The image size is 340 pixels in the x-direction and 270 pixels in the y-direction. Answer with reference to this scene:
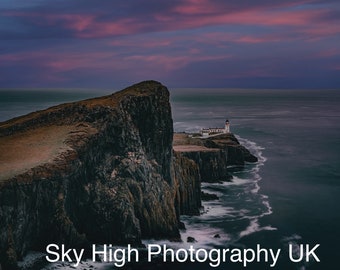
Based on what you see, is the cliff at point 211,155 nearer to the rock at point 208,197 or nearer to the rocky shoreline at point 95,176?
the rock at point 208,197

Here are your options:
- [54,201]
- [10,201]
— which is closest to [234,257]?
[54,201]

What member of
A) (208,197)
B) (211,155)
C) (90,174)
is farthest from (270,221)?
(211,155)

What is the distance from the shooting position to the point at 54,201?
246ft

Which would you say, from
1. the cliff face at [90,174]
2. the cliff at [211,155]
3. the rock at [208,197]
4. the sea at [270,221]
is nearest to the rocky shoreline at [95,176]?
the cliff face at [90,174]

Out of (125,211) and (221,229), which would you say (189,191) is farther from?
(125,211)

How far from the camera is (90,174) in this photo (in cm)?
8550

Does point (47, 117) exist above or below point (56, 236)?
above

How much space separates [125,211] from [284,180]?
6600 centimetres

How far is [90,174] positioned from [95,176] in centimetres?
88

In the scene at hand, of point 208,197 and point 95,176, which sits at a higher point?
point 95,176

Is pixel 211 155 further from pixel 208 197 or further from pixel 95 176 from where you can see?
pixel 95 176

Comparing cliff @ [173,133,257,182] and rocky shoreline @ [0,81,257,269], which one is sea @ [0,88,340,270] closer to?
rocky shoreline @ [0,81,257,269]

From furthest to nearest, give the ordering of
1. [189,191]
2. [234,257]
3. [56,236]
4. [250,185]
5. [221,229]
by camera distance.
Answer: [250,185]
[189,191]
[221,229]
[234,257]
[56,236]

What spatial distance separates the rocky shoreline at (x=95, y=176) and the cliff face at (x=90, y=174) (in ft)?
0.47
